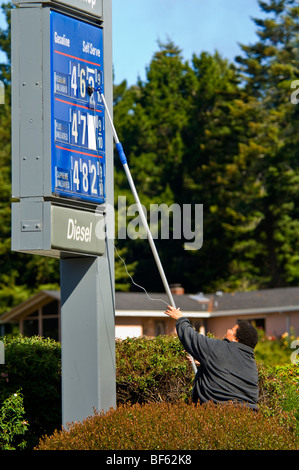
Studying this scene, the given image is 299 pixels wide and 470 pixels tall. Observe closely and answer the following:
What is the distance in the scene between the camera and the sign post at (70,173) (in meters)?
8.18

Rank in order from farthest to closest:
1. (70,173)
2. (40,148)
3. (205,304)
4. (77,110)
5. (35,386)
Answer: (205,304), (35,386), (77,110), (70,173), (40,148)

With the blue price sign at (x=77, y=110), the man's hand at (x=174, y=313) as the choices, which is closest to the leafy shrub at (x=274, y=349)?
the blue price sign at (x=77, y=110)

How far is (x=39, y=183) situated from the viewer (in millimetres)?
8156

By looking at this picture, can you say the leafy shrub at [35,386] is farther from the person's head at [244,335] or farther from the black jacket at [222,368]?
the person's head at [244,335]

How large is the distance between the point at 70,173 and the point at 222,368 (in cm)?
244

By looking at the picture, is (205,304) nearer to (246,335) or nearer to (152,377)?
(152,377)

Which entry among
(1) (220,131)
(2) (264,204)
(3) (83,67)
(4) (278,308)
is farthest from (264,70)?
(3) (83,67)

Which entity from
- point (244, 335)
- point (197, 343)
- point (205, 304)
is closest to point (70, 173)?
point (197, 343)

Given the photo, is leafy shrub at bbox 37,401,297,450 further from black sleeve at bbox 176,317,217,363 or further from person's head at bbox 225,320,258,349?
person's head at bbox 225,320,258,349

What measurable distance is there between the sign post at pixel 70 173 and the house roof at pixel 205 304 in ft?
89.0

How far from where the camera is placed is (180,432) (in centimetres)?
660

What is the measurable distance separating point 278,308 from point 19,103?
2996 cm
